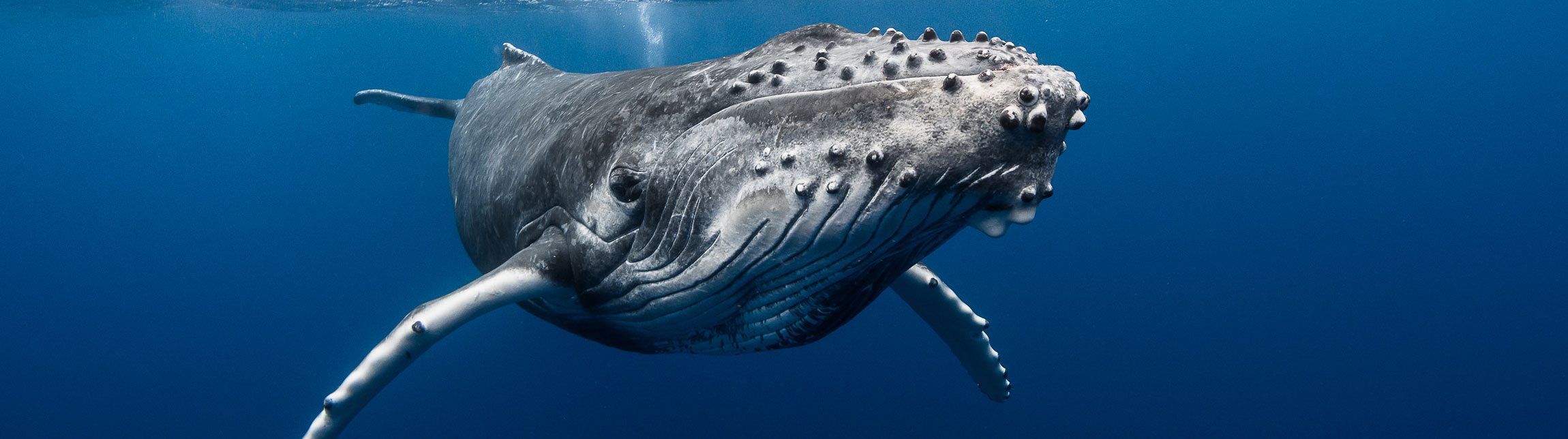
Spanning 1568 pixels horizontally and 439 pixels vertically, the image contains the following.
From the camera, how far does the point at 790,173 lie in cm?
282

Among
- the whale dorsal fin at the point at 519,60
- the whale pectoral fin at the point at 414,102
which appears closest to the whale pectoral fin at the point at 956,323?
the whale dorsal fin at the point at 519,60

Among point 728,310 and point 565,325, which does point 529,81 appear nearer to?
point 565,325

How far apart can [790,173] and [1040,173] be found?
92 centimetres

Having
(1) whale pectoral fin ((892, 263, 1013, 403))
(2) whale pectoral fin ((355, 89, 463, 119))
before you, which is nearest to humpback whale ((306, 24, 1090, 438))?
(1) whale pectoral fin ((892, 263, 1013, 403))

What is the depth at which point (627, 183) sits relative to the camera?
358 centimetres

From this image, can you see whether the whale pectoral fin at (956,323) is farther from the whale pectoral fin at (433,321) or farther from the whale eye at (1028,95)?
the whale eye at (1028,95)

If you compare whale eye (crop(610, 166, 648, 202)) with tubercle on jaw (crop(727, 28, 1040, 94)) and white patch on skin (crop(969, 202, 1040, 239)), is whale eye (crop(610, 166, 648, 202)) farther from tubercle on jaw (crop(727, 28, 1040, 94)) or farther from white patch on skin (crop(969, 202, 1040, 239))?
white patch on skin (crop(969, 202, 1040, 239))

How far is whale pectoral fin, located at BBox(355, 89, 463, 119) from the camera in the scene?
420 inches

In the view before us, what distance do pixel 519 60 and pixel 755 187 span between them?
6393mm

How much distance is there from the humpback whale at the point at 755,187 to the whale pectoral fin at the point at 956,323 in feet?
8.36

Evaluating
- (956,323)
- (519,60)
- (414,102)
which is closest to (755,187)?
(956,323)

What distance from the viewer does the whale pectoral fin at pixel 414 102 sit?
10.7 m

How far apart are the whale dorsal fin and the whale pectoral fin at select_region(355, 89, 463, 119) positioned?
1679 mm

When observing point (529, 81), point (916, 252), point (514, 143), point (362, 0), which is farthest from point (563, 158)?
point (362, 0)
